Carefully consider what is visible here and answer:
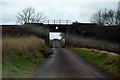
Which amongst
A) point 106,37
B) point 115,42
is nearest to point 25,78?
point 115,42

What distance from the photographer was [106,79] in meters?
13.6

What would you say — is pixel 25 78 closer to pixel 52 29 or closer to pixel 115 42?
pixel 115 42

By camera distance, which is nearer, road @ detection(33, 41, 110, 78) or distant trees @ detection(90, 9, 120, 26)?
road @ detection(33, 41, 110, 78)

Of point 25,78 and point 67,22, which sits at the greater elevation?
point 67,22

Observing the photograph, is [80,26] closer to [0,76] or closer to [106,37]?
[106,37]

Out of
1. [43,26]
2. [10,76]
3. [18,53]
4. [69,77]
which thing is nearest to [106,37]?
[18,53]

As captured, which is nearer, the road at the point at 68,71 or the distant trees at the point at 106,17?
the road at the point at 68,71

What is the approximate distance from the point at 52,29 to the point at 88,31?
9.86 metres

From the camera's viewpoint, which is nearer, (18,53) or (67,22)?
(18,53)

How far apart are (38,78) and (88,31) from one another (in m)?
49.8

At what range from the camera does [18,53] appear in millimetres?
18969

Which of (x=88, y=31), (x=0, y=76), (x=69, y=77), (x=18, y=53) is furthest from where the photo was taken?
(x=88, y=31)

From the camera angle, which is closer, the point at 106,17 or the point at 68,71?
the point at 68,71

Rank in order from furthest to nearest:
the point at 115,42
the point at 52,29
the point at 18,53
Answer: the point at 52,29 → the point at 115,42 → the point at 18,53
